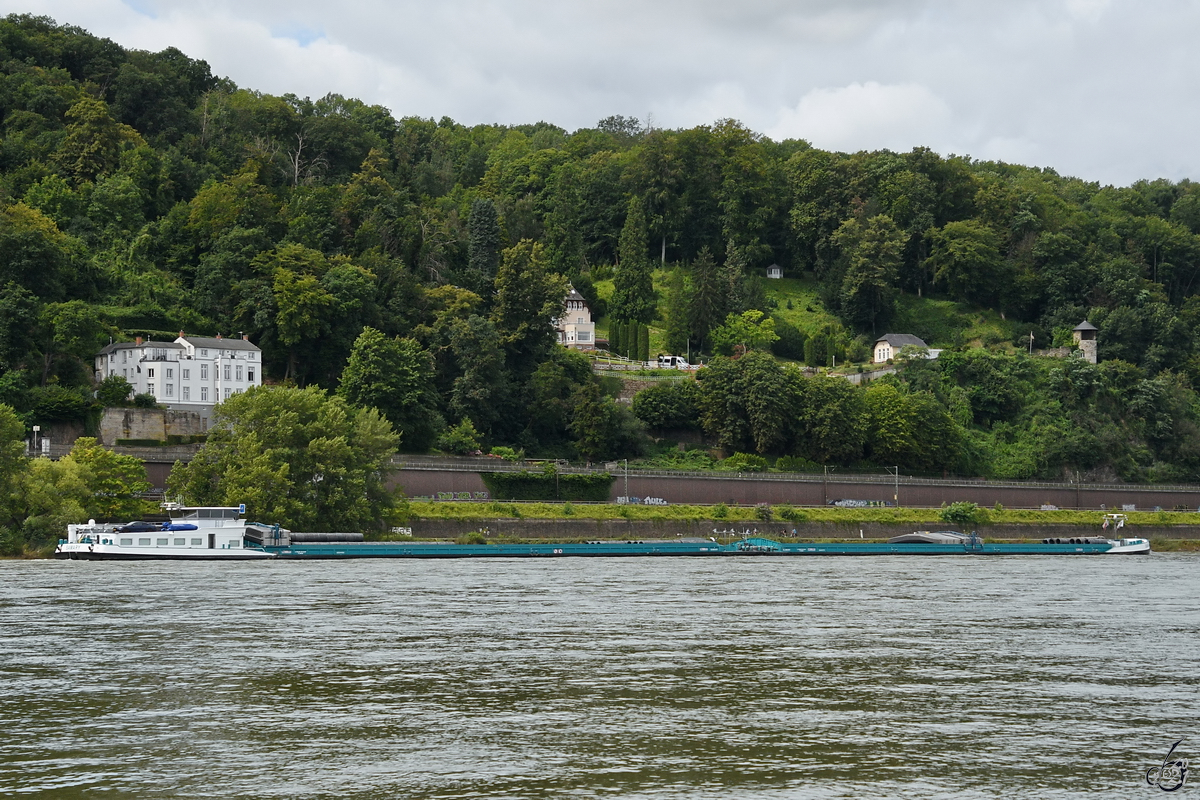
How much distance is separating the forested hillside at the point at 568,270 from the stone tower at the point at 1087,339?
1.24 meters

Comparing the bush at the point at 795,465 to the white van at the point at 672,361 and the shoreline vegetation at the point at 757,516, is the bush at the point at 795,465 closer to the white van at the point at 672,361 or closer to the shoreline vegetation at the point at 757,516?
the shoreline vegetation at the point at 757,516

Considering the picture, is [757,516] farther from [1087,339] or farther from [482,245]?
[1087,339]

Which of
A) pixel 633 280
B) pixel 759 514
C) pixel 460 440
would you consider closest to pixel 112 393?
pixel 460 440

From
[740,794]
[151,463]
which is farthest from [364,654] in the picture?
[151,463]

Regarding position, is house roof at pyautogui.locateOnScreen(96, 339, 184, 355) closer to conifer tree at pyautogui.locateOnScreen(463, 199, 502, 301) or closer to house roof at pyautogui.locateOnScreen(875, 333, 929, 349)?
conifer tree at pyautogui.locateOnScreen(463, 199, 502, 301)

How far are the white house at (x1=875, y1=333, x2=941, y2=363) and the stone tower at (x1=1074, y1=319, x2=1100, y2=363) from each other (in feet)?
54.3

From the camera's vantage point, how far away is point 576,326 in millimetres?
117875

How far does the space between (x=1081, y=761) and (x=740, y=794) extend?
5.84 m

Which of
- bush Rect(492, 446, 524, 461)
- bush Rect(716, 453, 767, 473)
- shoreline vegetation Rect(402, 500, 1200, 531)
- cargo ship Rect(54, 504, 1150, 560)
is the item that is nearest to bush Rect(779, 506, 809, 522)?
shoreline vegetation Rect(402, 500, 1200, 531)

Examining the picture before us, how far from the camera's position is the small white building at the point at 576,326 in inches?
4626

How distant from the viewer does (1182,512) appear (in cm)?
9169

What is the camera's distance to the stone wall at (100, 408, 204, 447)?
77.8 m

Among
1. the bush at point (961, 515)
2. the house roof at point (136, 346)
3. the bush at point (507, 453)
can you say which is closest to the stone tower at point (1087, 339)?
the bush at point (961, 515)

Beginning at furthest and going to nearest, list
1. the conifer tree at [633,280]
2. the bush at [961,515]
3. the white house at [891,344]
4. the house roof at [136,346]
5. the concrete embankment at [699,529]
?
1. the conifer tree at [633,280]
2. the white house at [891,344]
3. the bush at [961,515]
4. the house roof at [136,346]
5. the concrete embankment at [699,529]
